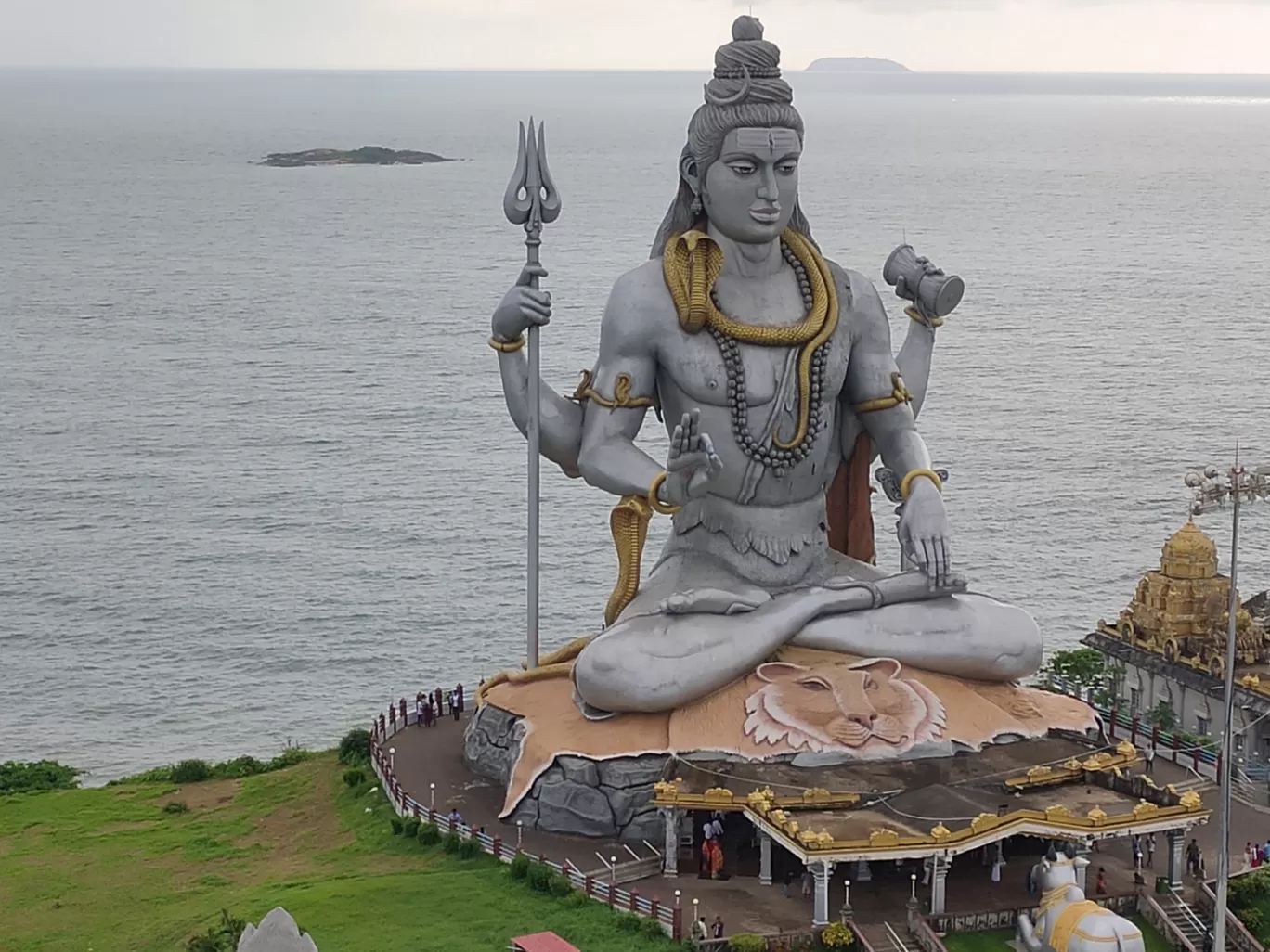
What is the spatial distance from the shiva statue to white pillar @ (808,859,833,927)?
8.33 ft

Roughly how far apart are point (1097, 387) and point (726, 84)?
31881mm

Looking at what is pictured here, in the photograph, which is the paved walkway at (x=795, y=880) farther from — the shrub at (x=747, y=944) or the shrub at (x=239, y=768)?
the shrub at (x=239, y=768)

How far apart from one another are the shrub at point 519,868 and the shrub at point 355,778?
3646 millimetres

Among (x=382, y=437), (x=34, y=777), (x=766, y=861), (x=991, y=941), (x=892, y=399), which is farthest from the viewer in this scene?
(x=382, y=437)

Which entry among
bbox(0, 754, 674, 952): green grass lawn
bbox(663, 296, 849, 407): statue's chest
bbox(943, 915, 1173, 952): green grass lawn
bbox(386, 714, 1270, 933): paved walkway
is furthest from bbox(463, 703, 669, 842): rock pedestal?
bbox(663, 296, 849, 407): statue's chest

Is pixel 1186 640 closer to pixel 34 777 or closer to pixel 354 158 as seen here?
pixel 34 777

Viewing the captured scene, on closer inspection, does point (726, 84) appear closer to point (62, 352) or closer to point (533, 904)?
point (533, 904)

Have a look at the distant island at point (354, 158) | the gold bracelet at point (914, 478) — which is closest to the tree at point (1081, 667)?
the gold bracelet at point (914, 478)

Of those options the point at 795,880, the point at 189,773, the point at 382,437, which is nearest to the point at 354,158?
the point at 382,437

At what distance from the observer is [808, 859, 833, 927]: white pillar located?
1972 centimetres

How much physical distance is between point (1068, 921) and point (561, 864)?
4.70m

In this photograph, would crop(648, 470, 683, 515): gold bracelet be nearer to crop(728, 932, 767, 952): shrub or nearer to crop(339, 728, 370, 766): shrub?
crop(728, 932, 767, 952): shrub

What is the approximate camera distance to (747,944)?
19.3 metres

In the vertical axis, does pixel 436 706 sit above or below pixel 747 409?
below
